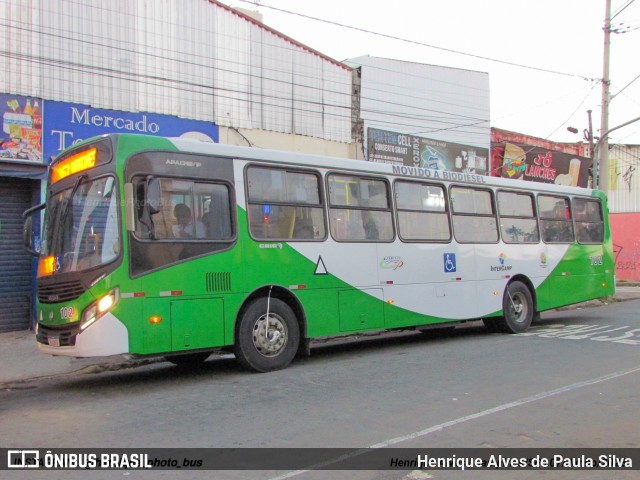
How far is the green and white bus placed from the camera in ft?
24.4

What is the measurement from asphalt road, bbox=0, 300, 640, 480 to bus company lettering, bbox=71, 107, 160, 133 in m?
5.88

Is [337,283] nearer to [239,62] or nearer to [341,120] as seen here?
[239,62]

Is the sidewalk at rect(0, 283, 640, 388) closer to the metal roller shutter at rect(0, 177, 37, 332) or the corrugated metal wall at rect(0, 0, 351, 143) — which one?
the metal roller shutter at rect(0, 177, 37, 332)

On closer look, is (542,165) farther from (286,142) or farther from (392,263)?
(392,263)

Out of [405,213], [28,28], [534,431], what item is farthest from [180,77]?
[534,431]

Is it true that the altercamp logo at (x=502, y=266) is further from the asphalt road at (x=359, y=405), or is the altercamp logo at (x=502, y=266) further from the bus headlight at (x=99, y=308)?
the bus headlight at (x=99, y=308)

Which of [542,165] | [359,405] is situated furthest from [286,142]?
[542,165]

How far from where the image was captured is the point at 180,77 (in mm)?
14586

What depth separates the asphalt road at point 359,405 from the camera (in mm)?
5332

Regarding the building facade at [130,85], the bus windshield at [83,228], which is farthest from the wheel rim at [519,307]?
the bus windshield at [83,228]

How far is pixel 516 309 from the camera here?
1289 cm

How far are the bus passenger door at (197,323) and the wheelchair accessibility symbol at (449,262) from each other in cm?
484

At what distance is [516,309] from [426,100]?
34.2 ft

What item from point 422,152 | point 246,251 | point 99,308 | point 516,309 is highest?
point 422,152
